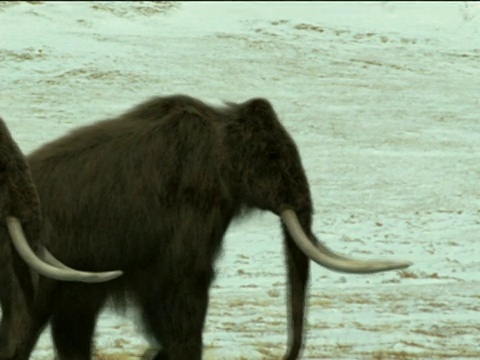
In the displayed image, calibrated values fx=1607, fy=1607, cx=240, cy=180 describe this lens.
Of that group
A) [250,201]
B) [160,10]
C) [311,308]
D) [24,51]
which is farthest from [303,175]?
[160,10]

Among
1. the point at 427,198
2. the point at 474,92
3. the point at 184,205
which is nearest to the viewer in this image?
the point at 184,205

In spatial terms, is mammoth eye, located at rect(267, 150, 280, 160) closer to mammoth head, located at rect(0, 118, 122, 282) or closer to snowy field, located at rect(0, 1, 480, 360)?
snowy field, located at rect(0, 1, 480, 360)

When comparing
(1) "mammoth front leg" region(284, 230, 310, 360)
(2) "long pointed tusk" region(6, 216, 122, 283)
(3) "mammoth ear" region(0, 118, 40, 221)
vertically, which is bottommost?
(1) "mammoth front leg" region(284, 230, 310, 360)

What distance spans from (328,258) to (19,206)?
6.56ft

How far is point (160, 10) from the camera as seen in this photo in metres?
44.7

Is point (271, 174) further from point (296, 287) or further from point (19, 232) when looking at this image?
point (19, 232)

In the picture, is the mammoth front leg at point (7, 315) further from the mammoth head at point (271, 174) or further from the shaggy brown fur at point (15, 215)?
the mammoth head at point (271, 174)

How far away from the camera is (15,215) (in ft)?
24.4

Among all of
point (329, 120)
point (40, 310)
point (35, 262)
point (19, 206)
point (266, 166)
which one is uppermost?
point (19, 206)

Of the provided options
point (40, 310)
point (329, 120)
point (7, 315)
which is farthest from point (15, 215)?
point (329, 120)

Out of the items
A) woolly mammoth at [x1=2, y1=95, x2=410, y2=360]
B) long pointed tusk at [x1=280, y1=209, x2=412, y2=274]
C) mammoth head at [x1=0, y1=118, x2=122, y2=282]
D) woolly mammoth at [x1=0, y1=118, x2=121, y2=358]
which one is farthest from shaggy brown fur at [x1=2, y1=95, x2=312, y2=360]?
mammoth head at [x1=0, y1=118, x2=122, y2=282]

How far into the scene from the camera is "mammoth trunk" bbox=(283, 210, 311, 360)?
29.4 ft

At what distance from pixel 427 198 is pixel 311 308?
990cm

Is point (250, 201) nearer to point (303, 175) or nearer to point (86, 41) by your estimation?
point (303, 175)
